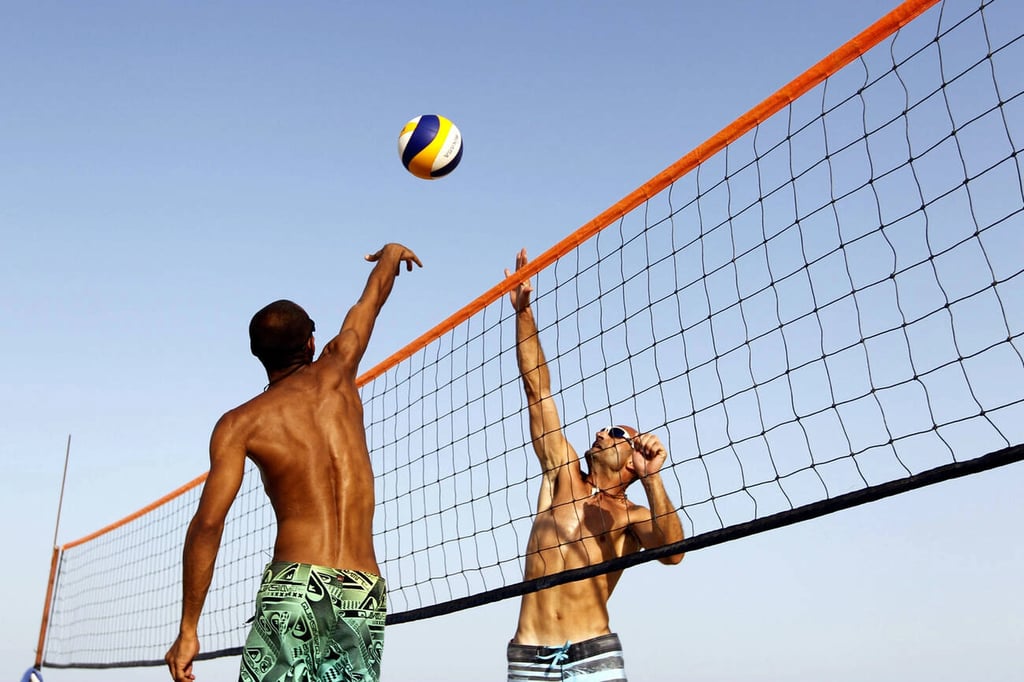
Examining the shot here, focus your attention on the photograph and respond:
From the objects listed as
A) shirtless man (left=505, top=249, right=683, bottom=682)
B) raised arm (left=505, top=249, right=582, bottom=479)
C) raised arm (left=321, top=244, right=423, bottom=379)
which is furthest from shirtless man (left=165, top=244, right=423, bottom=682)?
raised arm (left=505, top=249, right=582, bottom=479)

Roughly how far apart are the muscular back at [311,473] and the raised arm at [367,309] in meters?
0.28

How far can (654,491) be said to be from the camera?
545 centimetres

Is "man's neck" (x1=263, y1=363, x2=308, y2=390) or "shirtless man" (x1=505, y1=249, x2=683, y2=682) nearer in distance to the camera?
"man's neck" (x1=263, y1=363, x2=308, y2=390)

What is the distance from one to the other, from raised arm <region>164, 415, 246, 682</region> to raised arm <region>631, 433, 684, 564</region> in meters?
2.38

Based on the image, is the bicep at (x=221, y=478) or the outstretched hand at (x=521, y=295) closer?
the bicep at (x=221, y=478)

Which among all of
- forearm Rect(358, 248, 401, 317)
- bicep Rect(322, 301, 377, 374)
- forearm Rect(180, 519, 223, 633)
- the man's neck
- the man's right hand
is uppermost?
forearm Rect(358, 248, 401, 317)

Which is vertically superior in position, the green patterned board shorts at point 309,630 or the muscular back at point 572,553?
the muscular back at point 572,553

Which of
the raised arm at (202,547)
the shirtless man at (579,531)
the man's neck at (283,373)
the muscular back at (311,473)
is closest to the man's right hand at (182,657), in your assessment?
the raised arm at (202,547)

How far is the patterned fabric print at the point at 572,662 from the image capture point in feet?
17.7

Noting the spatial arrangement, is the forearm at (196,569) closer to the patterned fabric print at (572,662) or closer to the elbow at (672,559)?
the elbow at (672,559)

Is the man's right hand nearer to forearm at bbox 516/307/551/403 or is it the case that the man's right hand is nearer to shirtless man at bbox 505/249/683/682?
shirtless man at bbox 505/249/683/682

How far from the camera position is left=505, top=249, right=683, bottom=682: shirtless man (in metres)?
5.47

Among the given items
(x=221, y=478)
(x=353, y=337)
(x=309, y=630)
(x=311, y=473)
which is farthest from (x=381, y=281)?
(x=309, y=630)

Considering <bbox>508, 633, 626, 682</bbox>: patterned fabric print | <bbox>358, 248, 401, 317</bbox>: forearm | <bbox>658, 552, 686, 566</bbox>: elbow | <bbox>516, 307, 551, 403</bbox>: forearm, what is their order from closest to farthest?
<bbox>358, 248, 401, 317</bbox>: forearm → <bbox>658, 552, 686, 566</bbox>: elbow → <bbox>508, 633, 626, 682</bbox>: patterned fabric print → <bbox>516, 307, 551, 403</bbox>: forearm
